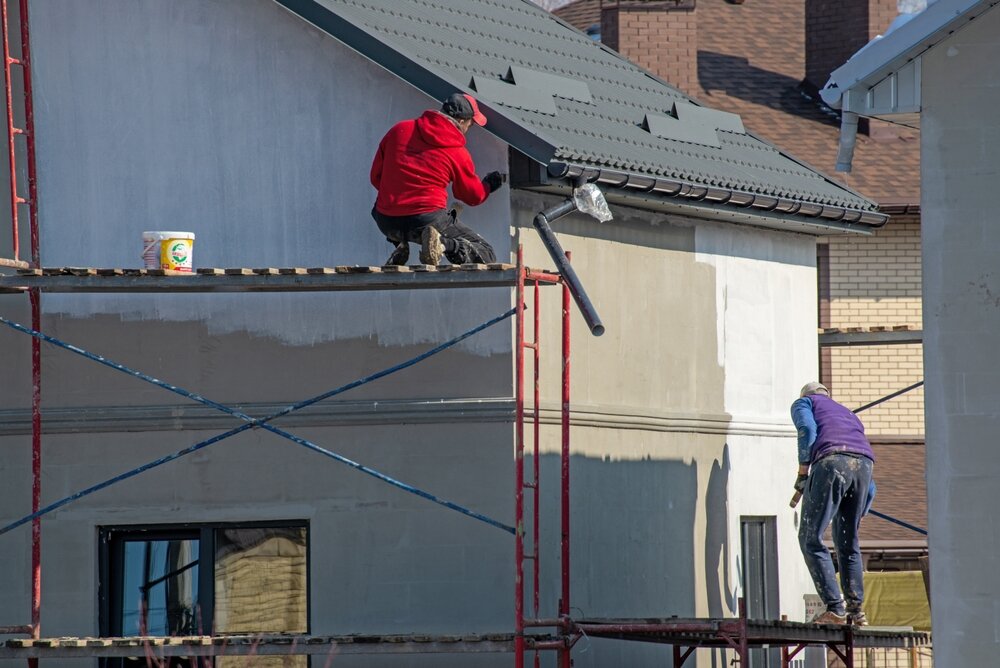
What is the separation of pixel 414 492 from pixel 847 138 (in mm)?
3406

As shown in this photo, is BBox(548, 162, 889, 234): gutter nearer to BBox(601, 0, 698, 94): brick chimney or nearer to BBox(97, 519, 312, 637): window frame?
BBox(97, 519, 312, 637): window frame

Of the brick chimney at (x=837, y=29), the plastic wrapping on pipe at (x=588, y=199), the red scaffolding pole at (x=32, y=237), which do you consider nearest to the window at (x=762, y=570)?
the plastic wrapping on pipe at (x=588, y=199)

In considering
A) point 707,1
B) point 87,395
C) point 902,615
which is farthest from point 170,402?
point 707,1

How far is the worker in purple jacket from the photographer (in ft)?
42.3

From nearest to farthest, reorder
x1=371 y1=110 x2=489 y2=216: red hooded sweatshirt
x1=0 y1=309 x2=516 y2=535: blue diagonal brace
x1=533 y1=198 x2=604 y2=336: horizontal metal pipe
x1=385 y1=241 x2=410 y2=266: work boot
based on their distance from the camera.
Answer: x1=533 y1=198 x2=604 y2=336: horizontal metal pipe → x1=0 y1=309 x2=516 y2=535: blue diagonal brace → x1=371 y1=110 x2=489 y2=216: red hooded sweatshirt → x1=385 y1=241 x2=410 y2=266: work boot

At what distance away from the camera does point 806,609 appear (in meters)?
15.3

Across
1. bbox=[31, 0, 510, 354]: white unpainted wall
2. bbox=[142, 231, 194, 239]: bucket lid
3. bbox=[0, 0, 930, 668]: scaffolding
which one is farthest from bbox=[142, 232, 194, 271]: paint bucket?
bbox=[31, 0, 510, 354]: white unpainted wall

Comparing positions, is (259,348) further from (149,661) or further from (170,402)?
(149,661)

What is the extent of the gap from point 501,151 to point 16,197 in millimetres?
3320

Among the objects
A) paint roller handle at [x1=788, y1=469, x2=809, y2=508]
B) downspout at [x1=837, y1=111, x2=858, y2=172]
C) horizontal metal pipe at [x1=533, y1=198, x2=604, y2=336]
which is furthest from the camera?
paint roller handle at [x1=788, y1=469, x2=809, y2=508]

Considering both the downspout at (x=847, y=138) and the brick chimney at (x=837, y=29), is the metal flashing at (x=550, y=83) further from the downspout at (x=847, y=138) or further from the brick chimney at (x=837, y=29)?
the brick chimney at (x=837, y=29)

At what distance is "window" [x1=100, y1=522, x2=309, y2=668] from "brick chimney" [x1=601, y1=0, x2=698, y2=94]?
31.7 ft

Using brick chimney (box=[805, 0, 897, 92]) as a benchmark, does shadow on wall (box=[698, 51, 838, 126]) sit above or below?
below

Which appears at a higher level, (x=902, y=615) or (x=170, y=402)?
(x=170, y=402)
